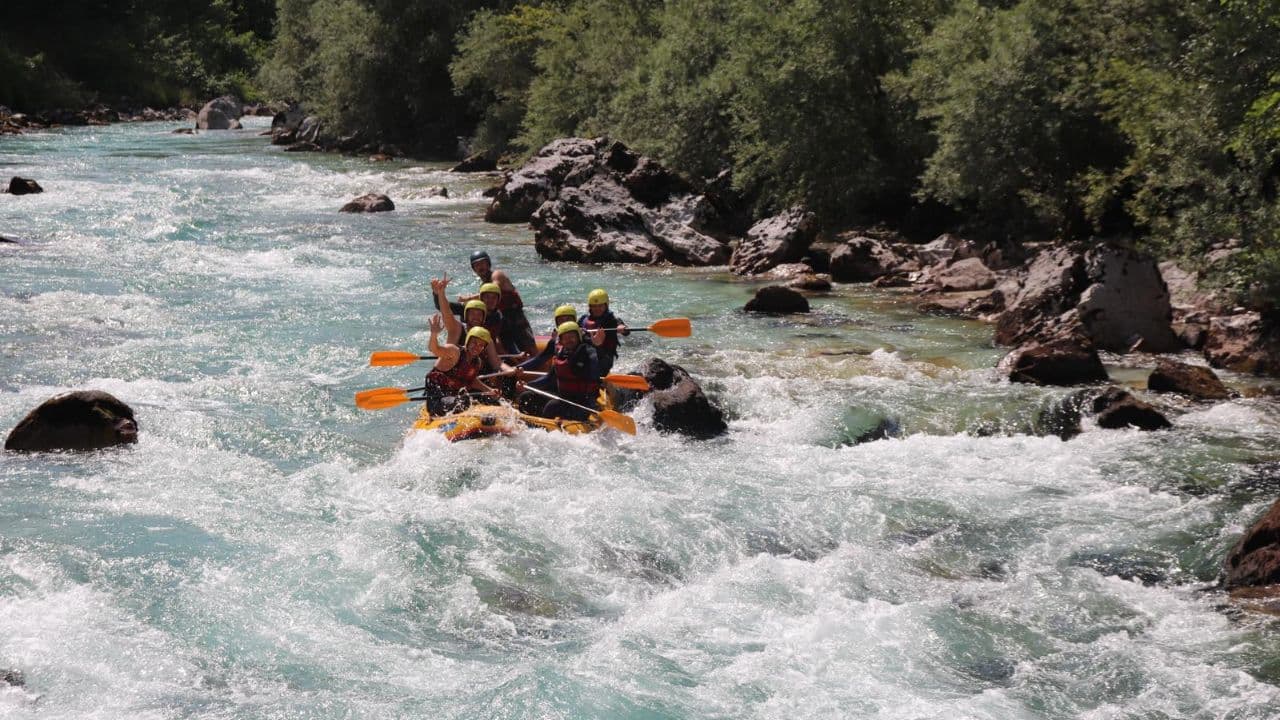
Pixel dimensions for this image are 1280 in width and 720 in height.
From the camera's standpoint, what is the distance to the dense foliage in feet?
166

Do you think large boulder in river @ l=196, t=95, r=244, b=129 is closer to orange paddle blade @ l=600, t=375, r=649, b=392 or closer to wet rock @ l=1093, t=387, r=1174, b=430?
orange paddle blade @ l=600, t=375, r=649, b=392

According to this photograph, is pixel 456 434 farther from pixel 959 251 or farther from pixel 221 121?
pixel 221 121

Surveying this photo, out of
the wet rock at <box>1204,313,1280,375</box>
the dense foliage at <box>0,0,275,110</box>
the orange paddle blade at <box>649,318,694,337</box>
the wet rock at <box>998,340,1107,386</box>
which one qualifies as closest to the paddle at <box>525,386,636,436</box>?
the orange paddle blade at <box>649,318,694,337</box>

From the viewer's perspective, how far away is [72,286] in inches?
688

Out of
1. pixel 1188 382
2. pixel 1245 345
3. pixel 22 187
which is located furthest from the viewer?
pixel 22 187

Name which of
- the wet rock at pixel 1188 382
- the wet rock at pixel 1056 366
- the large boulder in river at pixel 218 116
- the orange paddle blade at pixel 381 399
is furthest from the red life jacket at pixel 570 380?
the large boulder in river at pixel 218 116

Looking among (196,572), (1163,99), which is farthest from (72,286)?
(1163,99)

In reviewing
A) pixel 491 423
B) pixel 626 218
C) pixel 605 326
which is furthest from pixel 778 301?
pixel 491 423

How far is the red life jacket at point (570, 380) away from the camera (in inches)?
459

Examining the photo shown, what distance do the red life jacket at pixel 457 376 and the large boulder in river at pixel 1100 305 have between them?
20.7ft

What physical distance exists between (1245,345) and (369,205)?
711 inches

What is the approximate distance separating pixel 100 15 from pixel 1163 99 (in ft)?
203

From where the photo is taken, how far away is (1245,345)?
13.2 m

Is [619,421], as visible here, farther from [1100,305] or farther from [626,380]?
[1100,305]
